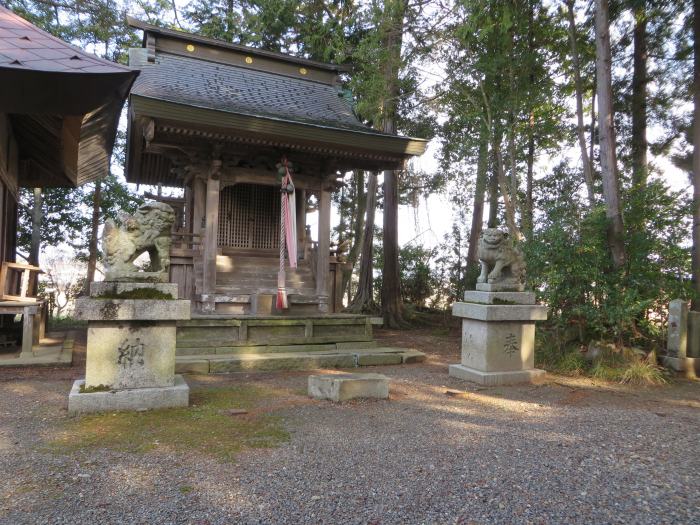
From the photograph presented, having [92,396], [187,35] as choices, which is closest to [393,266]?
[187,35]

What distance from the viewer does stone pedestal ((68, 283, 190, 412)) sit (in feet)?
13.6

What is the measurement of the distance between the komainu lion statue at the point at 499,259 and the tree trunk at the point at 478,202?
5278 mm

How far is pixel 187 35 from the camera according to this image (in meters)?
10.4

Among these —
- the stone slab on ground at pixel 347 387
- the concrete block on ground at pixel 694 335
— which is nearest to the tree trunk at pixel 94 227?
the stone slab on ground at pixel 347 387

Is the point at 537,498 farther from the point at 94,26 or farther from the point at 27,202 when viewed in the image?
the point at 27,202

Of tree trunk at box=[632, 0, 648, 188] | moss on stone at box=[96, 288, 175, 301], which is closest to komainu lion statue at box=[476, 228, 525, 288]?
moss on stone at box=[96, 288, 175, 301]

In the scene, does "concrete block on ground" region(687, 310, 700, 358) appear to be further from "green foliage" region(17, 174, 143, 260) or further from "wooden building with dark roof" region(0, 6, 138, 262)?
"green foliage" region(17, 174, 143, 260)

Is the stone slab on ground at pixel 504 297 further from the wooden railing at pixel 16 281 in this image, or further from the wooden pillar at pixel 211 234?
the wooden railing at pixel 16 281

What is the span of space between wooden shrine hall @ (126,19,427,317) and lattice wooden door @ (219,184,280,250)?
22 mm

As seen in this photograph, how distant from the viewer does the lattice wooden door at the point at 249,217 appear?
997 cm

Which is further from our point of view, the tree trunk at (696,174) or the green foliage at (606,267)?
the tree trunk at (696,174)

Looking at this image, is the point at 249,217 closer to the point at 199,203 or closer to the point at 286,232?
the point at 199,203

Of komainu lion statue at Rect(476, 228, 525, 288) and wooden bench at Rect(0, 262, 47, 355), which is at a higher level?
komainu lion statue at Rect(476, 228, 525, 288)

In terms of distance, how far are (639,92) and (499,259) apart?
291 inches
